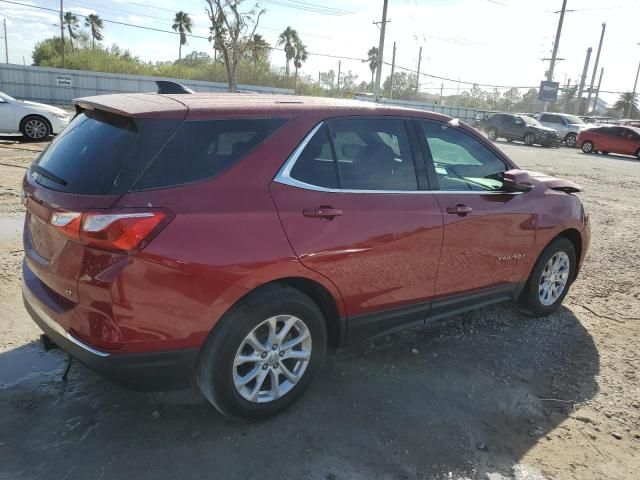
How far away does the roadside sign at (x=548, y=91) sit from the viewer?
43625 mm

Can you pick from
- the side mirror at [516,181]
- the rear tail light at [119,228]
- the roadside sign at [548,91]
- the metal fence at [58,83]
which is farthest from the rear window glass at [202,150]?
the roadside sign at [548,91]

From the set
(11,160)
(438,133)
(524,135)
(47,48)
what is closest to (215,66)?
(47,48)

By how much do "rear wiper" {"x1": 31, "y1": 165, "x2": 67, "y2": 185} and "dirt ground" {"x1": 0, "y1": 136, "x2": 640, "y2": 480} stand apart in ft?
4.24

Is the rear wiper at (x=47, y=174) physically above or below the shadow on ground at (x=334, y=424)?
above

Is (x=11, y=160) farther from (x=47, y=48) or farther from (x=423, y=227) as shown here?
(x=47, y=48)

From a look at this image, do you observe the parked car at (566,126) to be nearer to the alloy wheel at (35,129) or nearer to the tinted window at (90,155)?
the alloy wheel at (35,129)

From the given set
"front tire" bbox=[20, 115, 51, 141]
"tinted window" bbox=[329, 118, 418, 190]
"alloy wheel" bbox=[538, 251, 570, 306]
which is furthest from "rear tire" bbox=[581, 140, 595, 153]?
"tinted window" bbox=[329, 118, 418, 190]

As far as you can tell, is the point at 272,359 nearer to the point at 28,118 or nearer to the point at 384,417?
the point at 384,417

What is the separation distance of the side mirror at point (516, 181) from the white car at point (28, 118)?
1286 centimetres

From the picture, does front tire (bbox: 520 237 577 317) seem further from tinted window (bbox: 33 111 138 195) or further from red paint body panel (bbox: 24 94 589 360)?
tinted window (bbox: 33 111 138 195)

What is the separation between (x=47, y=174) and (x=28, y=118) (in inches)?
480

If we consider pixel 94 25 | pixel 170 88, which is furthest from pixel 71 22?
pixel 170 88

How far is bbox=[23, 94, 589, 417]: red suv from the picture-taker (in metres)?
2.38

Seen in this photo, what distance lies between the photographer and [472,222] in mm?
3645
